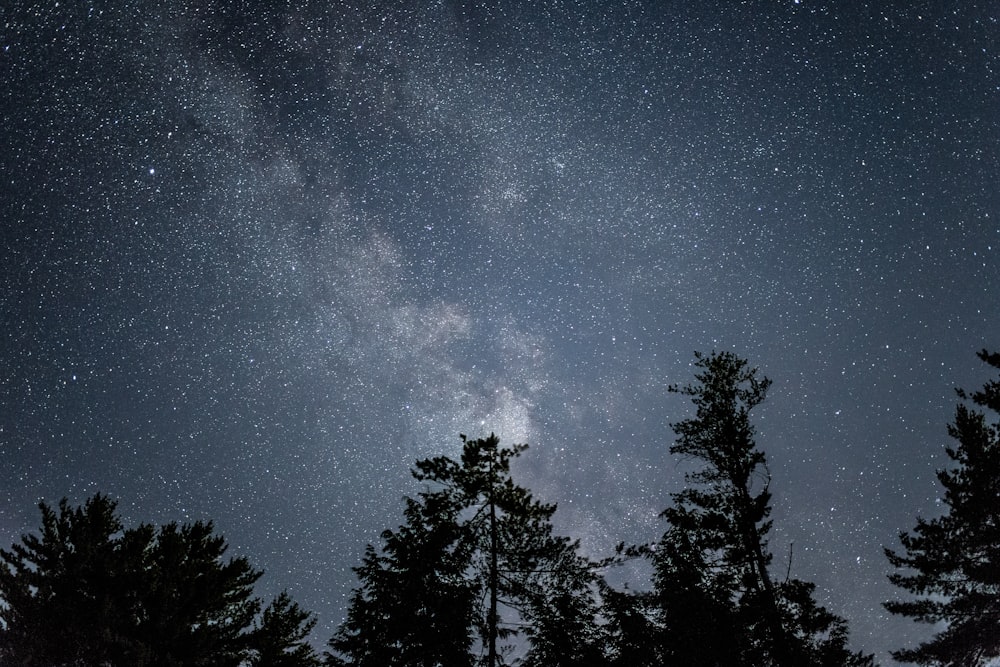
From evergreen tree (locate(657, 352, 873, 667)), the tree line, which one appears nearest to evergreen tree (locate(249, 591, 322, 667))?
the tree line

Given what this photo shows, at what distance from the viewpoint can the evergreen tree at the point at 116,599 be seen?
15.6 meters

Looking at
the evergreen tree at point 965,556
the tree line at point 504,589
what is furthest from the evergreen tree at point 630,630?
the evergreen tree at point 965,556

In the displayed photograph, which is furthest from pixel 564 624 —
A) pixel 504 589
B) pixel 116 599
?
pixel 116 599

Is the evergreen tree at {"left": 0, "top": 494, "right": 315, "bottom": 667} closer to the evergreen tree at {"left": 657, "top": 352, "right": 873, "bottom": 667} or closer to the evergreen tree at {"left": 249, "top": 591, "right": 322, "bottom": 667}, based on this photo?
the evergreen tree at {"left": 249, "top": 591, "right": 322, "bottom": 667}

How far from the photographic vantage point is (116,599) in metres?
16.5

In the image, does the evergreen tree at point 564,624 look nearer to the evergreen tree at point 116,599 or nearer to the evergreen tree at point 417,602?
the evergreen tree at point 417,602

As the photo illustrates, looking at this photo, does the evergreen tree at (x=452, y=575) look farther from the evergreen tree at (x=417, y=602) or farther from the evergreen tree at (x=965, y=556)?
the evergreen tree at (x=965, y=556)

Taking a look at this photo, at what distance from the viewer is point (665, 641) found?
1619 centimetres

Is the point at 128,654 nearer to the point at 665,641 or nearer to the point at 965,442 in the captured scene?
the point at 665,641

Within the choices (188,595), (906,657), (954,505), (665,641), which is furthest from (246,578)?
(954,505)

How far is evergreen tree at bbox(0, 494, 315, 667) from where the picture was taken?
15.6 metres

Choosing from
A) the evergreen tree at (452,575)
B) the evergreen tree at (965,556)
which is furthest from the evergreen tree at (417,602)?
the evergreen tree at (965,556)

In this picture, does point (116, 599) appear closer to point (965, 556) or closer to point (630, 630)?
Result: point (630, 630)

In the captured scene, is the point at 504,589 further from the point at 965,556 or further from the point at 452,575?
the point at 965,556
